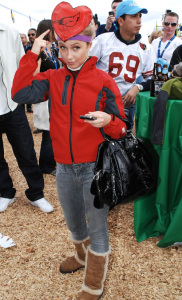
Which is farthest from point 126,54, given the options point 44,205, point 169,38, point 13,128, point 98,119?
point 169,38

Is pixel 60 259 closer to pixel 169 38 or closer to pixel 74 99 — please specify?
pixel 74 99

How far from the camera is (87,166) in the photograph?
4.72 feet

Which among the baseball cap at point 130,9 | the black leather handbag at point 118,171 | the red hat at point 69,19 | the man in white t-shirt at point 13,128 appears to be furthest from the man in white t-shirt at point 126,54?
the red hat at point 69,19

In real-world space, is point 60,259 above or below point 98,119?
below

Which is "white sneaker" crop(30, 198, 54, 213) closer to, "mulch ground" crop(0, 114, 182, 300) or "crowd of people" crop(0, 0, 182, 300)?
"mulch ground" crop(0, 114, 182, 300)

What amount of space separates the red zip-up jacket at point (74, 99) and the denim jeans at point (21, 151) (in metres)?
1.18

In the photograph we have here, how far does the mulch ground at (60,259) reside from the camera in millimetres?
1885

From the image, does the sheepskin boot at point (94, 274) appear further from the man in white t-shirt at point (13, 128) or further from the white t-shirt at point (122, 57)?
the white t-shirt at point (122, 57)

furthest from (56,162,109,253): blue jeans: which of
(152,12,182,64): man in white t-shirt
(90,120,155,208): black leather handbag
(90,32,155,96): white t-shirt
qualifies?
(152,12,182,64): man in white t-shirt

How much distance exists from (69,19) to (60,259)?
73.9 inches

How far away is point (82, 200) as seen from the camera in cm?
158

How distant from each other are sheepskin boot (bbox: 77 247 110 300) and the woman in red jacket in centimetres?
14

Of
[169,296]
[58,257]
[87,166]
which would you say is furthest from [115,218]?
[87,166]

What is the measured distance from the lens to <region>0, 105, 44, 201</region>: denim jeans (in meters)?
2.52
